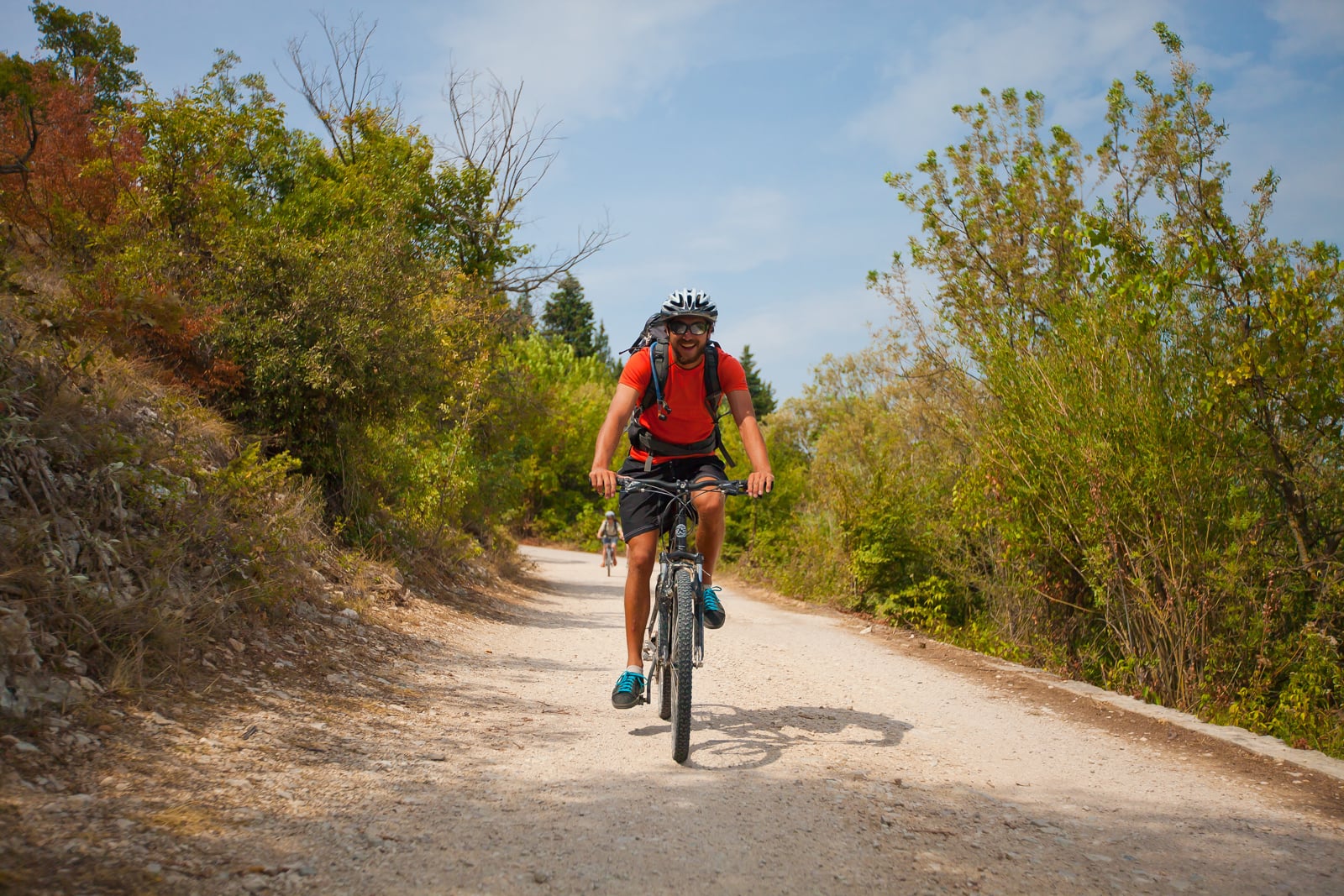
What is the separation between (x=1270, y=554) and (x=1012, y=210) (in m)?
7.70

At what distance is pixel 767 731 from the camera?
17.4ft

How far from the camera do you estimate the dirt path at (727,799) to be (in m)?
3.02

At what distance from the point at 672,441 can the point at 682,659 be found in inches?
50.2

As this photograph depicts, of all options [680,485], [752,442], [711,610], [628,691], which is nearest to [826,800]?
[711,610]

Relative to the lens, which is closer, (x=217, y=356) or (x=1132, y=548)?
(x=1132, y=548)

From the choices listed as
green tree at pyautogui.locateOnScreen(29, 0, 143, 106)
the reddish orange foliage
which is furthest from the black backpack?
green tree at pyautogui.locateOnScreen(29, 0, 143, 106)

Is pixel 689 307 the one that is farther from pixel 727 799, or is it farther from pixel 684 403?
pixel 727 799

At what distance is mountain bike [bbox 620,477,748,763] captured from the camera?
466 centimetres

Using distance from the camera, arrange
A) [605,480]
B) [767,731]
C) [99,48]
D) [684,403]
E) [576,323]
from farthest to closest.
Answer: [576,323]
[99,48]
[767,731]
[684,403]
[605,480]

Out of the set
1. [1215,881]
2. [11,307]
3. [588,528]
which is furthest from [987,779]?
[588,528]

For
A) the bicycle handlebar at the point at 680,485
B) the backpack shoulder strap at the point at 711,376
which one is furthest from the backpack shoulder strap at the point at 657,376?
the bicycle handlebar at the point at 680,485

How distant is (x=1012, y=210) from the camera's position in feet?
43.9

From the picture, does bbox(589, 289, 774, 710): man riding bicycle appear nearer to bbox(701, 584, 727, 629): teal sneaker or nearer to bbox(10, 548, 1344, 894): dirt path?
bbox(701, 584, 727, 629): teal sneaker

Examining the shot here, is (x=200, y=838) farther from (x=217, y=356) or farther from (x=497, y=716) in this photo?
(x=217, y=356)
